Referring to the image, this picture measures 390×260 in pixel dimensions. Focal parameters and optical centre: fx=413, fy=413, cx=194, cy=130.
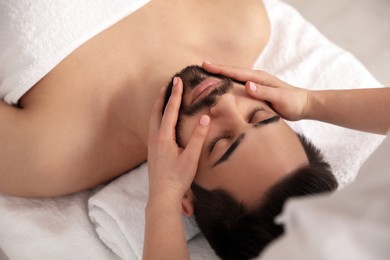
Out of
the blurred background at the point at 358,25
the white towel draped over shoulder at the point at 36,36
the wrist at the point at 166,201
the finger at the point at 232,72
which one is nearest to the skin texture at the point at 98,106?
the white towel draped over shoulder at the point at 36,36

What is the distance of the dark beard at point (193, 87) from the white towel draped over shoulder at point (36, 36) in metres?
0.29

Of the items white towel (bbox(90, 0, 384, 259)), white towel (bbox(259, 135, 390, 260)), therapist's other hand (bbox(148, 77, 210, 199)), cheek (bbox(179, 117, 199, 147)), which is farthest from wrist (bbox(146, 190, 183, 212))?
white towel (bbox(259, 135, 390, 260))

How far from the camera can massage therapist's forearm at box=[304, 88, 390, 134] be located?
92 centimetres

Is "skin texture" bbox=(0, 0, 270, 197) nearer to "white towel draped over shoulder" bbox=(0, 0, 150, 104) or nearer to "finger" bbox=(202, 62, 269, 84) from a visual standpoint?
"white towel draped over shoulder" bbox=(0, 0, 150, 104)

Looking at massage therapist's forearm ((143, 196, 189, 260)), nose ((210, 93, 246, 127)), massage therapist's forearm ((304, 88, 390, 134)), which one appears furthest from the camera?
massage therapist's forearm ((304, 88, 390, 134))

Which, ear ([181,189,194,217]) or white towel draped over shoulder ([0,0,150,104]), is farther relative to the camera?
white towel draped over shoulder ([0,0,150,104])

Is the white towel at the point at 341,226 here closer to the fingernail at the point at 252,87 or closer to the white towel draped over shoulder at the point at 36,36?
the fingernail at the point at 252,87

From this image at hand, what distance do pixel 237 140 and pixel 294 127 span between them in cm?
35

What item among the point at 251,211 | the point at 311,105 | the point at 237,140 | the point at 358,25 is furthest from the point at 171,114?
the point at 358,25

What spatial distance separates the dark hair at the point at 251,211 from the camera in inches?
30.0

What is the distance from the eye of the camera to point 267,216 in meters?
0.76

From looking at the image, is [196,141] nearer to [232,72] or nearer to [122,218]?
[232,72]

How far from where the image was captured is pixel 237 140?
0.79 m

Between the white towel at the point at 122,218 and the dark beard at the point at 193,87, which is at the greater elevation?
the dark beard at the point at 193,87
